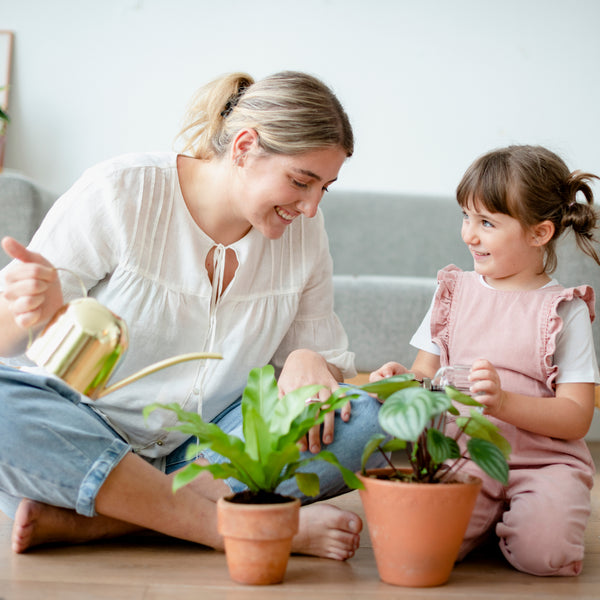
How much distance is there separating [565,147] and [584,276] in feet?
2.76

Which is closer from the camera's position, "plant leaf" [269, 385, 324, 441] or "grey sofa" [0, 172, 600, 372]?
"plant leaf" [269, 385, 324, 441]

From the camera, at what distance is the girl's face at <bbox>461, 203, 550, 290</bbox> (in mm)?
1477

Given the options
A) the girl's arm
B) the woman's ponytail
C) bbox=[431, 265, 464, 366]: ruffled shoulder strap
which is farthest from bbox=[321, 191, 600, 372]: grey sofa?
the girl's arm

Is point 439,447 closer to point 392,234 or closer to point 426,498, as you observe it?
point 426,498

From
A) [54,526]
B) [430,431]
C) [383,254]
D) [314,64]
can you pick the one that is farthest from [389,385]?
[314,64]

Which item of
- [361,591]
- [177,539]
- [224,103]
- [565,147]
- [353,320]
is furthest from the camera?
[565,147]

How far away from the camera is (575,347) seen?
4.71ft

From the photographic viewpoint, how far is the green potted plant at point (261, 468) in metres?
1.06

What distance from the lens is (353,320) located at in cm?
Answer: 237

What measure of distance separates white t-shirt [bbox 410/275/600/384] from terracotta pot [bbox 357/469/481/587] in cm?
40

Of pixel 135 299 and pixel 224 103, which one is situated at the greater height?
pixel 224 103

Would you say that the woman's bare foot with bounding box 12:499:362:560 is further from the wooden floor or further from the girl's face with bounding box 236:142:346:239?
the girl's face with bounding box 236:142:346:239

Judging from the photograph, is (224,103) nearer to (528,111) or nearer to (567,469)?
(567,469)

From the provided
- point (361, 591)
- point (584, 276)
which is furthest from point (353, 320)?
point (361, 591)
